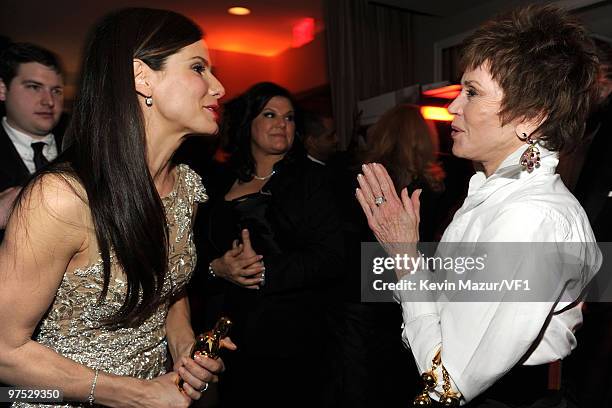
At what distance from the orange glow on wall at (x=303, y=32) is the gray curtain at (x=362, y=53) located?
80 centimetres

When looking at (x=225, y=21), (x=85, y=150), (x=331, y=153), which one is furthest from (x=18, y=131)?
(x=225, y=21)

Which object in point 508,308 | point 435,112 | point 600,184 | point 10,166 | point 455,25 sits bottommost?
point 508,308

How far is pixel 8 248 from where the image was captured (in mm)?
1031

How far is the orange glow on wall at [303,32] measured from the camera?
641 centimetres

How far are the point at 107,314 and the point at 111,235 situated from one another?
229 millimetres

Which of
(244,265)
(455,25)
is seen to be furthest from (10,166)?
(455,25)

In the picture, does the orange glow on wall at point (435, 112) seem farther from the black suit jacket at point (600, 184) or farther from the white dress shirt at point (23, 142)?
the white dress shirt at point (23, 142)

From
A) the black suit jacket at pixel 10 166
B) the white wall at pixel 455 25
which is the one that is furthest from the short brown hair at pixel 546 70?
the white wall at pixel 455 25

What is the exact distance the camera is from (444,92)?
3660mm

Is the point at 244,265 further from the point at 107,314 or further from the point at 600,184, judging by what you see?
the point at 600,184

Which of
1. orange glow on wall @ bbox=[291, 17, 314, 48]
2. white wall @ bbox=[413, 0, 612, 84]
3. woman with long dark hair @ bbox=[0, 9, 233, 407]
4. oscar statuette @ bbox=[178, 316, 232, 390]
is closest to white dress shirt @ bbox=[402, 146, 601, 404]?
oscar statuette @ bbox=[178, 316, 232, 390]

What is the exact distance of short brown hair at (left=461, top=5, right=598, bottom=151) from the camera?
45.1 inches

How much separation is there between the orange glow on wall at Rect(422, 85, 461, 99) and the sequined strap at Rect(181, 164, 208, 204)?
2.55m

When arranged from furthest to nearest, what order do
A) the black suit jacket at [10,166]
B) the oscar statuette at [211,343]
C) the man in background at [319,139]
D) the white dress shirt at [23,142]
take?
the man in background at [319,139] → the white dress shirt at [23,142] → the black suit jacket at [10,166] → the oscar statuette at [211,343]
